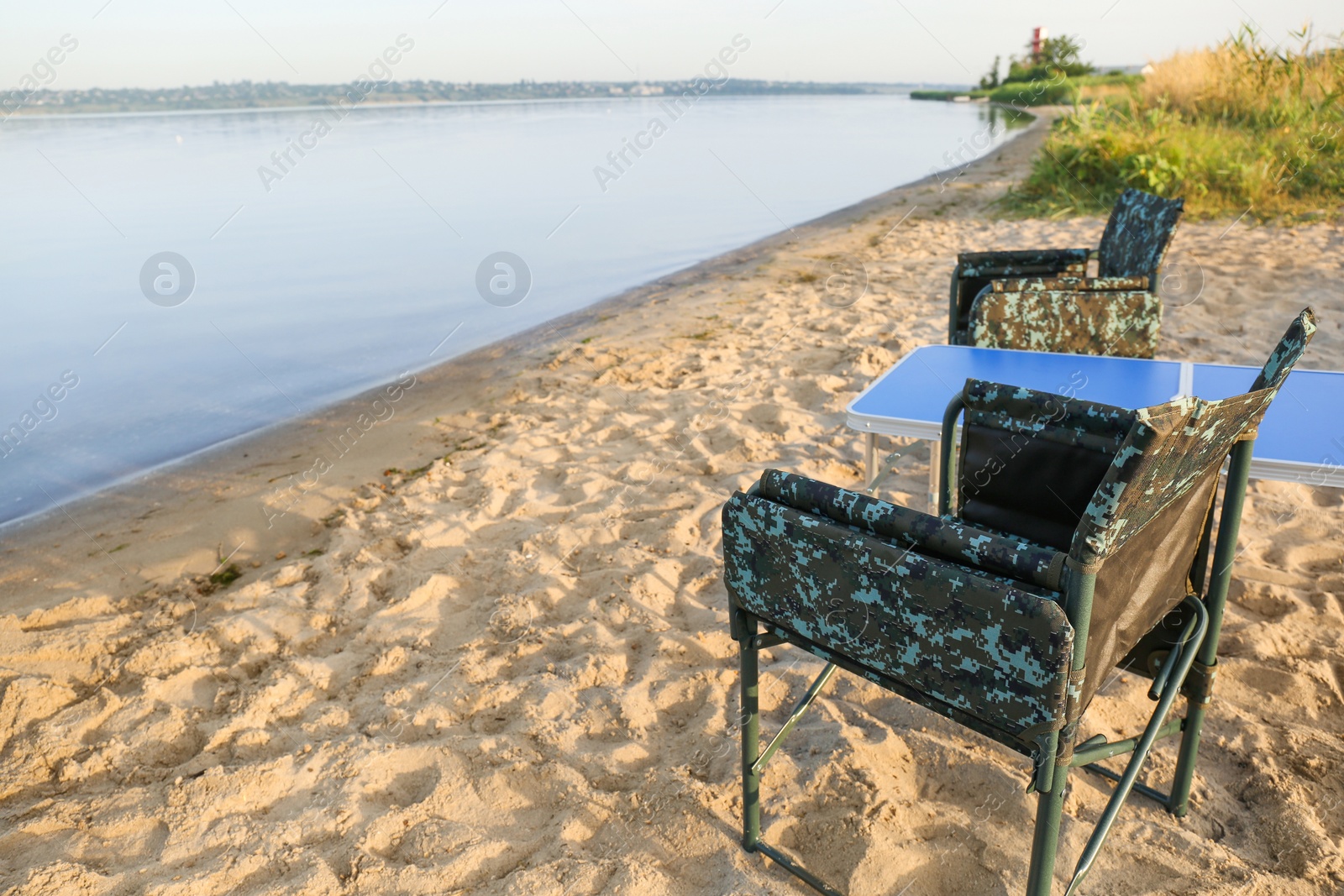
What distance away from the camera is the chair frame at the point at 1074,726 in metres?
1.42

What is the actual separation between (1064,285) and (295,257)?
9.14 m

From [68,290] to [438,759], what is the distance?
8.91 m

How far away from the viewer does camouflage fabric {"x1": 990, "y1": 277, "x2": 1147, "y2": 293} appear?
3127 mm

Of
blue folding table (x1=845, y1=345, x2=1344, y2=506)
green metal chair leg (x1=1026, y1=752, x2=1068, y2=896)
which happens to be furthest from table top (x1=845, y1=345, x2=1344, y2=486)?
green metal chair leg (x1=1026, y1=752, x2=1068, y2=896)

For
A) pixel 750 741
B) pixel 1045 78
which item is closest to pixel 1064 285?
pixel 750 741

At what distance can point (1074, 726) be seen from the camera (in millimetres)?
1344

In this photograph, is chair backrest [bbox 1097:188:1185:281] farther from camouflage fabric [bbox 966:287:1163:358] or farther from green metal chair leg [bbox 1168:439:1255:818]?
green metal chair leg [bbox 1168:439:1255:818]

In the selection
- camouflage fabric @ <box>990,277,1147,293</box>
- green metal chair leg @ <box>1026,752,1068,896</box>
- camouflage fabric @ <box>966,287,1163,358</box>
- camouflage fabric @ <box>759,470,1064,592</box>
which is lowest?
green metal chair leg @ <box>1026,752,1068,896</box>

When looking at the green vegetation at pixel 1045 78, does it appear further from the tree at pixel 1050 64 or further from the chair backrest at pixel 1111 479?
the chair backrest at pixel 1111 479

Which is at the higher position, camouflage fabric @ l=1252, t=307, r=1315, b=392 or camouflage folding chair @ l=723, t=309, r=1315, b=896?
camouflage fabric @ l=1252, t=307, r=1315, b=392

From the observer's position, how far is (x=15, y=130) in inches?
1503

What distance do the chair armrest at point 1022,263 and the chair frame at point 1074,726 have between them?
2.15 metres

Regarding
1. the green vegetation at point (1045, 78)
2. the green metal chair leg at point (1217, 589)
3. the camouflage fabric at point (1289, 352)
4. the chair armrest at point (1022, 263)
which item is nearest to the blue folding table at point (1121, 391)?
the green metal chair leg at point (1217, 589)

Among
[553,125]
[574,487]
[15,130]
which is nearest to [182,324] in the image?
[574,487]
